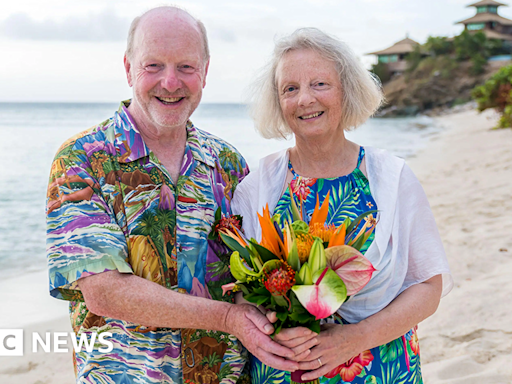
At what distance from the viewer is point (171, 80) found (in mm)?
2258

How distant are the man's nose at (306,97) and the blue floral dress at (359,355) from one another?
36 centimetres

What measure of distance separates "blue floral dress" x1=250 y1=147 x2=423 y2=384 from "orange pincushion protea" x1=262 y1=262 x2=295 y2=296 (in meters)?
0.48

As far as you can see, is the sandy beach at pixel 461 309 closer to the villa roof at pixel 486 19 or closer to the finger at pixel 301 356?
the finger at pixel 301 356

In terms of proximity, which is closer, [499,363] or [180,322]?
[180,322]

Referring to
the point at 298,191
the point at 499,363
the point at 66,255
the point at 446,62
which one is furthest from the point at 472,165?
the point at 446,62

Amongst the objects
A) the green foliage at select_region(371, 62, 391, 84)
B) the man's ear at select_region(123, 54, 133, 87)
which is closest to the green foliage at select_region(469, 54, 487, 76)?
the green foliage at select_region(371, 62, 391, 84)

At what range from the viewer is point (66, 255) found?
202 cm

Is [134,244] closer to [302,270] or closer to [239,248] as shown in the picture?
[239,248]

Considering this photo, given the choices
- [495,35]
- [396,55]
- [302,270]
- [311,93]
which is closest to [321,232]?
[302,270]

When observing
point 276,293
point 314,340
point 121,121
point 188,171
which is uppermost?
point 121,121

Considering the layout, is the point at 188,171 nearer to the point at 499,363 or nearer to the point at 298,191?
the point at 298,191

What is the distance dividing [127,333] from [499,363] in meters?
2.96

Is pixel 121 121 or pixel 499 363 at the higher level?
pixel 121 121

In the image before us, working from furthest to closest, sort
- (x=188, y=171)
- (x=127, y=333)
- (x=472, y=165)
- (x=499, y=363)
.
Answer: (x=472, y=165)
(x=499, y=363)
(x=188, y=171)
(x=127, y=333)
